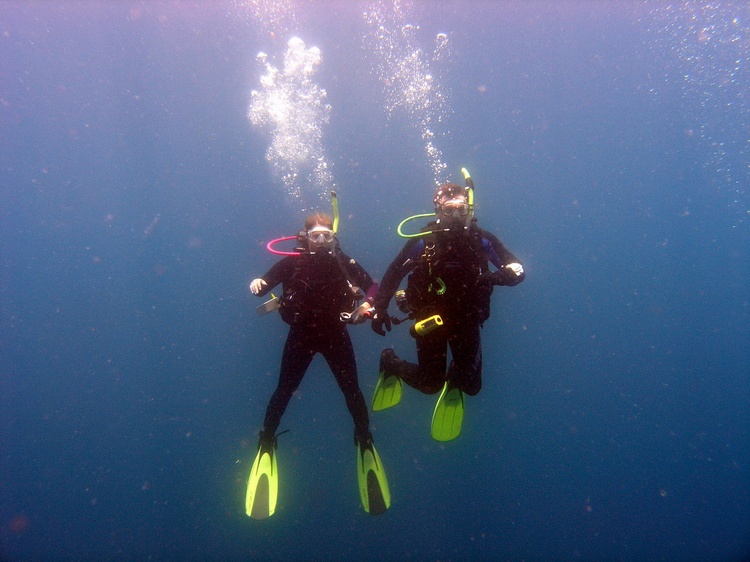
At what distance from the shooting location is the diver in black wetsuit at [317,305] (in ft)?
16.1

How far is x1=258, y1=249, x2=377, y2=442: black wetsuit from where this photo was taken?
4.94 m

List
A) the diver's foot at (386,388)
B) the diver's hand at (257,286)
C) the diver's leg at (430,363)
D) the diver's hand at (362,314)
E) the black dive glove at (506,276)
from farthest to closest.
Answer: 1. the diver's foot at (386,388)
2. the diver's hand at (257,286)
3. the diver's leg at (430,363)
4. the diver's hand at (362,314)
5. the black dive glove at (506,276)

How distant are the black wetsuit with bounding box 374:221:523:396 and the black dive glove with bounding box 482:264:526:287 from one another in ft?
0.03

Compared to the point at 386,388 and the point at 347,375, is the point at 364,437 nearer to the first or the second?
the point at 386,388

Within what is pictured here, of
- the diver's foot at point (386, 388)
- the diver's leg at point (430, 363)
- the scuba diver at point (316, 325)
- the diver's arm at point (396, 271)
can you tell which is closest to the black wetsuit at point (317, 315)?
the scuba diver at point (316, 325)

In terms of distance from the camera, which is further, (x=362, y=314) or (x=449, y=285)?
(x=362, y=314)

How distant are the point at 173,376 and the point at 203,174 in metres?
23.2

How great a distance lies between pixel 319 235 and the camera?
4.86 m

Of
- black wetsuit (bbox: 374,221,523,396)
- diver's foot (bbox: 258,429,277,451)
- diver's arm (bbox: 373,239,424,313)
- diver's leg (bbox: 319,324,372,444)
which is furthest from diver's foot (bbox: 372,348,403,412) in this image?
diver's foot (bbox: 258,429,277,451)

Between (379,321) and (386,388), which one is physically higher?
(379,321)

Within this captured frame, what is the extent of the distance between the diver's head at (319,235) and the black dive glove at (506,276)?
6.30 feet

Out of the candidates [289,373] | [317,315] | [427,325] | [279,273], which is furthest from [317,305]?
[427,325]

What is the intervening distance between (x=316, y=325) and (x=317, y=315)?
16cm

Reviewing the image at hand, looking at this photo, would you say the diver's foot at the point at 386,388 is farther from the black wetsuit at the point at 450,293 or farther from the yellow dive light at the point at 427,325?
the yellow dive light at the point at 427,325
